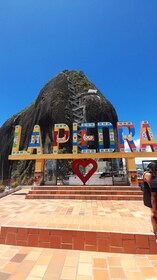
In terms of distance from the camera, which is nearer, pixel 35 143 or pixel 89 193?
pixel 89 193

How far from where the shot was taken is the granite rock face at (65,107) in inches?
1435

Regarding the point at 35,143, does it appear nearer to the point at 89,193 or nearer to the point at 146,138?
the point at 89,193

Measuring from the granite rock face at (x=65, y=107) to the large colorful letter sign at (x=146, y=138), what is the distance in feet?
73.4

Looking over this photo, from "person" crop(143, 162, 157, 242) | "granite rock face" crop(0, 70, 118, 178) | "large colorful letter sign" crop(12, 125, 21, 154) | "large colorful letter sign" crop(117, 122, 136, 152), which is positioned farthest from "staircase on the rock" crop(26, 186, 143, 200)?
"granite rock face" crop(0, 70, 118, 178)

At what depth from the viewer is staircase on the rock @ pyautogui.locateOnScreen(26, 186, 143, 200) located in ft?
31.0

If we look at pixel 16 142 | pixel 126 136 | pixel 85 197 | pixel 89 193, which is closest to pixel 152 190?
pixel 85 197

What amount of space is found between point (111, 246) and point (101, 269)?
0.70 meters

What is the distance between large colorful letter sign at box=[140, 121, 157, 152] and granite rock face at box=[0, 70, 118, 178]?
73.4 ft

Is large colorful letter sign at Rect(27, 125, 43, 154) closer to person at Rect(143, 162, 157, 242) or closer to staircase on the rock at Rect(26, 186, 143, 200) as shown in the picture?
staircase on the rock at Rect(26, 186, 143, 200)

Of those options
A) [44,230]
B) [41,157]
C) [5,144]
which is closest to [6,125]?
[5,144]

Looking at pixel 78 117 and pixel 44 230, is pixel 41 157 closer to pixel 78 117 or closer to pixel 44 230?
pixel 44 230

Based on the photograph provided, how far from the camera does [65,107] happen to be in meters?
36.9

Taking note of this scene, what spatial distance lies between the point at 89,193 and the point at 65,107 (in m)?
29.3

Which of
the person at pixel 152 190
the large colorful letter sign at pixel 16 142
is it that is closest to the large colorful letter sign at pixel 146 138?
the large colorful letter sign at pixel 16 142
